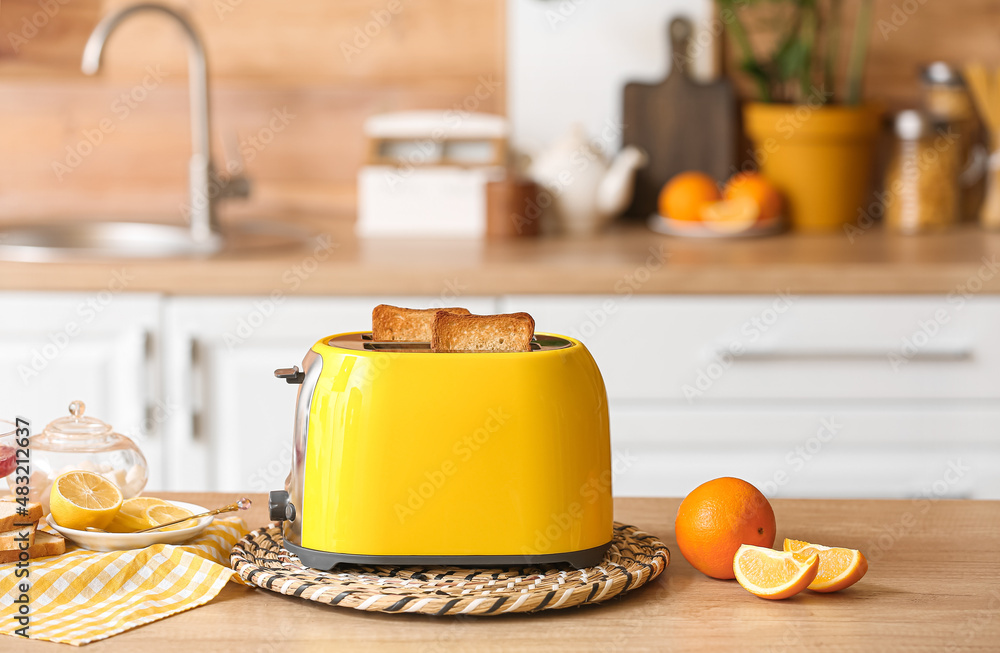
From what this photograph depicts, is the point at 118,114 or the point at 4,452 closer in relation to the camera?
the point at 4,452

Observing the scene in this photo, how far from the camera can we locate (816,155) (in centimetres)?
232

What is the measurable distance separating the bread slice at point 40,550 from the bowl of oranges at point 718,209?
1559mm

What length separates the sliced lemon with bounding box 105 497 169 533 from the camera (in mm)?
920

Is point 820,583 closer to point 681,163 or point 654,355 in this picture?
point 654,355

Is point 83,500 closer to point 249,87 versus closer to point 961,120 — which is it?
point 249,87

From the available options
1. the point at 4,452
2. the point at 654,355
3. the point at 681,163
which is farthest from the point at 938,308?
the point at 4,452

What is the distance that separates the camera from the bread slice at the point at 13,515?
34.7 inches

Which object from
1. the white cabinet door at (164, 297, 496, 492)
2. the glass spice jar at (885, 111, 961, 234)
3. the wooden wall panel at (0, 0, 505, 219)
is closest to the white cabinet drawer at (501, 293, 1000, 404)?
the white cabinet door at (164, 297, 496, 492)

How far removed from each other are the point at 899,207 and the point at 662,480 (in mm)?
869

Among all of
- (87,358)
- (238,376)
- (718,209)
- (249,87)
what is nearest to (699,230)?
(718,209)

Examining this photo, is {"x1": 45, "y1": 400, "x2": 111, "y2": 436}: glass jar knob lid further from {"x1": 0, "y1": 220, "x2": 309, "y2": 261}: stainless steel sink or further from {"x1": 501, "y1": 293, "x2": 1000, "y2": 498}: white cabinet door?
{"x1": 0, "y1": 220, "x2": 309, "y2": 261}: stainless steel sink

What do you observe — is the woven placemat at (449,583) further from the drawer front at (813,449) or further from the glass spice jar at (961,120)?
the glass spice jar at (961,120)

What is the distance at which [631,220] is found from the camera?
2.47 meters

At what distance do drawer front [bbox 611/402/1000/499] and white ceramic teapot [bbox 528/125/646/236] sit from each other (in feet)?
1.58
